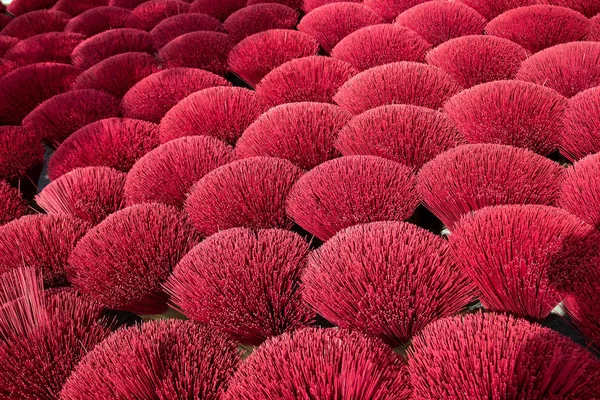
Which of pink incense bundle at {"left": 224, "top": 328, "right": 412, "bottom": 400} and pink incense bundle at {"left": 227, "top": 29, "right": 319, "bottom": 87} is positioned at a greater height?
pink incense bundle at {"left": 227, "top": 29, "right": 319, "bottom": 87}

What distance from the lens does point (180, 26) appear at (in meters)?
1.76

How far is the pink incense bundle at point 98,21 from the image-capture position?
195 centimetres

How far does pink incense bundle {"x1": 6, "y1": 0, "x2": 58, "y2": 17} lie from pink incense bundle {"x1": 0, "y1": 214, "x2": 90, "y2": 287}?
1809 millimetres

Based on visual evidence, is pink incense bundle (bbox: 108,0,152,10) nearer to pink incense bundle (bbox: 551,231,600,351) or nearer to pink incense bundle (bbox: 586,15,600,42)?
pink incense bundle (bbox: 586,15,600,42)

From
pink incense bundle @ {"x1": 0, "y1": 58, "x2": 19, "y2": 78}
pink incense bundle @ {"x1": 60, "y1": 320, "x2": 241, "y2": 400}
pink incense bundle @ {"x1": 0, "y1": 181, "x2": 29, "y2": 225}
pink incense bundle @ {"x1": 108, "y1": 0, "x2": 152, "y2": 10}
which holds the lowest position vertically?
pink incense bundle @ {"x1": 0, "y1": 181, "x2": 29, "y2": 225}

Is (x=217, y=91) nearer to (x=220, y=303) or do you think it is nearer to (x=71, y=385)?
(x=220, y=303)

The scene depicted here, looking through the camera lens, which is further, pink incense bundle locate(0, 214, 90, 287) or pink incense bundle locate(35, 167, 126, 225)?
pink incense bundle locate(35, 167, 126, 225)

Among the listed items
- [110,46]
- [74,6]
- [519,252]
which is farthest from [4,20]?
[519,252]

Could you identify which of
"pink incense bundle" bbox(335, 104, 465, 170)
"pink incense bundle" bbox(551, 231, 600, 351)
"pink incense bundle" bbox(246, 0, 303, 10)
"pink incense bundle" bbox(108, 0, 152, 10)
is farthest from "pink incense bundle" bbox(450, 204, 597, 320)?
"pink incense bundle" bbox(108, 0, 152, 10)

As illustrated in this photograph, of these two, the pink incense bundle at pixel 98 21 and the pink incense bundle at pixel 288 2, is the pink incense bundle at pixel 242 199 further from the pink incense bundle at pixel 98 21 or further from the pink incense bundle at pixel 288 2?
the pink incense bundle at pixel 98 21

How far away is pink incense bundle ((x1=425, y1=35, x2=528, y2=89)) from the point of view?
124 centimetres

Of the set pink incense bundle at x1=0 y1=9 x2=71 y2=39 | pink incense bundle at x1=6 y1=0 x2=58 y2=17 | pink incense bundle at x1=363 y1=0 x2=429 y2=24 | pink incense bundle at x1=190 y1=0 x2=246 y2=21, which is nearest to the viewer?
pink incense bundle at x1=363 y1=0 x2=429 y2=24

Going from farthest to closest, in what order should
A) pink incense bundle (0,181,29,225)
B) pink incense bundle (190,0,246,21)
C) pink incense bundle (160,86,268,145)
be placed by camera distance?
1. pink incense bundle (190,0,246,21)
2. pink incense bundle (160,86,268,145)
3. pink incense bundle (0,181,29,225)

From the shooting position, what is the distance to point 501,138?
3.23 feet
